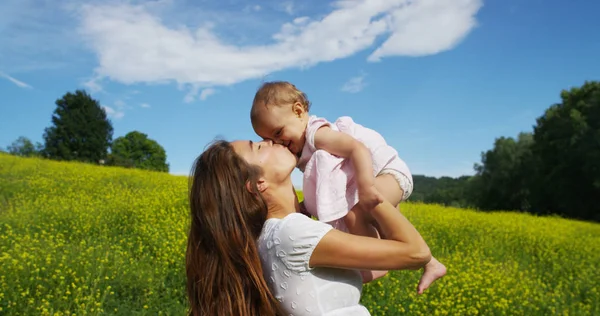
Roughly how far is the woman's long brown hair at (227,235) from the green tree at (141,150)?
5229 centimetres

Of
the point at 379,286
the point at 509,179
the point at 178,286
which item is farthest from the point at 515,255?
the point at 509,179

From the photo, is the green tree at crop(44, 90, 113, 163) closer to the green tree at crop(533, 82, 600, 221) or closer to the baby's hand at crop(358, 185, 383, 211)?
the green tree at crop(533, 82, 600, 221)

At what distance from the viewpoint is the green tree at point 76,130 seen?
131 ft

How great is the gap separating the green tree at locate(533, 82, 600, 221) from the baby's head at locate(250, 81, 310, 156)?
28518 millimetres

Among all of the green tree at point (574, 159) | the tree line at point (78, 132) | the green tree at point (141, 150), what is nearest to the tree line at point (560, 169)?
the green tree at point (574, 159)

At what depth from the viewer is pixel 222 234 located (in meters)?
2.13

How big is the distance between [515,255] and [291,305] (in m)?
8.94

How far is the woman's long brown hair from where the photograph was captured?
213 cm

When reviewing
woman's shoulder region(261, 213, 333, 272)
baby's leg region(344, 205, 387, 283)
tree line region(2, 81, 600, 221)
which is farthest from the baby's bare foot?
tree line region(2, 81, 600, 221)

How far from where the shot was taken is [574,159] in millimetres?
28969

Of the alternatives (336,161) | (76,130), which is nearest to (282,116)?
(336,161)

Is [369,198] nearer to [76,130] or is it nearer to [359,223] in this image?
[359,223]

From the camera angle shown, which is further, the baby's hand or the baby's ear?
the baby's ear

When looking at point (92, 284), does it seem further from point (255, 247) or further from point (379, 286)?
point (255, 247)
